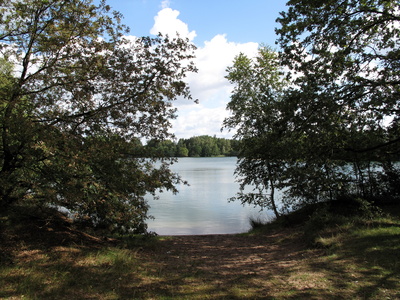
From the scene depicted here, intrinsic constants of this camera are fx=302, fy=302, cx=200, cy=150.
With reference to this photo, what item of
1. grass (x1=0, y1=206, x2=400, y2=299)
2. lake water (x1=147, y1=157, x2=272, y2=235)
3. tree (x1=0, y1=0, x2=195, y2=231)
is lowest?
lake water (x1=147, y1=157, x2=272, y2=235)

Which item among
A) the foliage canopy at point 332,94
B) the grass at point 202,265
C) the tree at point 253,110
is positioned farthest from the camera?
the tree at point 253,110

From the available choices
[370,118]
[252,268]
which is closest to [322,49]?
[370,118]

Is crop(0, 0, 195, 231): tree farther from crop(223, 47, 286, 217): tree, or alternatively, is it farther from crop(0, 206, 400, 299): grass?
crop(223, 47, 286, 217): tree

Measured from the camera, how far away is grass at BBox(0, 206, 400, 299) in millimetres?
4531

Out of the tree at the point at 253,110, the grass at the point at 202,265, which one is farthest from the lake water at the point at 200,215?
the grass at the point at 202,265

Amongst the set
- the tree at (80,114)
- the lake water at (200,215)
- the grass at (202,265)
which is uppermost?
the tree at (80,114)

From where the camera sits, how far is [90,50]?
6.68 metres

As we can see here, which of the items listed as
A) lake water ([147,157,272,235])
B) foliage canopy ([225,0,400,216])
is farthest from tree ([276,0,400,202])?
lake water ([147,157,272,235])

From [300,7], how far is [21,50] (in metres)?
6.51

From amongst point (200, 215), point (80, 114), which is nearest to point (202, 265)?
point (80, 114)

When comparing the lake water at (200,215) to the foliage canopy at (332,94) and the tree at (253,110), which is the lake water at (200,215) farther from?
the foliage canopy at (332,94)

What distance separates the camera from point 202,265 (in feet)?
21.3

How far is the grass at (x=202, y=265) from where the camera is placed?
4.53 metres

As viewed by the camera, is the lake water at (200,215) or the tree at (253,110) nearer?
the tree at (253,110)
